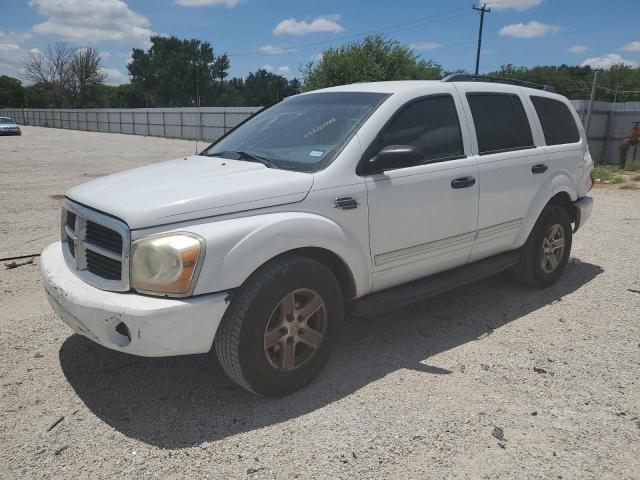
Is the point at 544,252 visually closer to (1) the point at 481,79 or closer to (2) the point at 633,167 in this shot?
(1) the point at 481,79

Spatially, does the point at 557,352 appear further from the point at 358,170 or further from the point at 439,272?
the point at 358,170

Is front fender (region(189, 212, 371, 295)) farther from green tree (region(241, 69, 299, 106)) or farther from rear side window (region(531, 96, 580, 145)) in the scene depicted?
green tree (region(241, 69, 299, 106))

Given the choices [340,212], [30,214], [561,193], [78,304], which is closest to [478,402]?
[340,212]

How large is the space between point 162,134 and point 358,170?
39.1 m

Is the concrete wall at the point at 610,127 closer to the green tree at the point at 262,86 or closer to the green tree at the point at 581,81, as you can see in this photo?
the green tree at the point at 581,81

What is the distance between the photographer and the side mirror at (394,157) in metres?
3.29

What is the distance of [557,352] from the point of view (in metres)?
3.83

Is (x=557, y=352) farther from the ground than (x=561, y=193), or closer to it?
closer to it

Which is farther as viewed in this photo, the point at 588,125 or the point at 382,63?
the point at 382,63

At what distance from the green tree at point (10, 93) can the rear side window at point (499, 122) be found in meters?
89.7

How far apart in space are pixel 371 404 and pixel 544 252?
270cm

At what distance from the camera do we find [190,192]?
292 cm

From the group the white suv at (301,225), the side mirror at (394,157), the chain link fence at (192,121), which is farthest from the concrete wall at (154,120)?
the side mirror at (394,157)

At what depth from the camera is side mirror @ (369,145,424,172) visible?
329 centimetres
